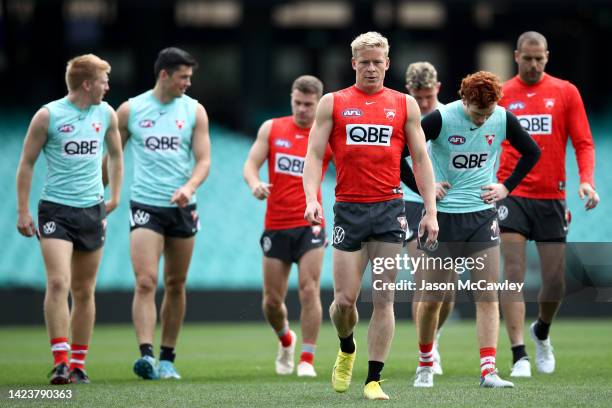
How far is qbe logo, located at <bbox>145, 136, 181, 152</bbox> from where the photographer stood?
31.4 feet

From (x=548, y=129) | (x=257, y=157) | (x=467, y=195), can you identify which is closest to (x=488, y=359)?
(x=467, y=195)

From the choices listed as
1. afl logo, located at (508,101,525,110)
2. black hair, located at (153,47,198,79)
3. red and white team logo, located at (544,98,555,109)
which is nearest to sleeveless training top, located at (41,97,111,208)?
black hair, located at (153,47,198,79)

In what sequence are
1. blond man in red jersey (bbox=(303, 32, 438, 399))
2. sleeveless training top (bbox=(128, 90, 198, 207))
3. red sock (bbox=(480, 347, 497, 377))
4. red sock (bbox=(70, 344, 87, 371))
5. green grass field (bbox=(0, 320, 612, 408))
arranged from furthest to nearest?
sleeveless training top (bbox=(128, 90, 198, 207)) → red sock (bbox=(70, 344, 87, 371)) → red sock (bbox=(480, 347, 497, 377)) → blond man in red jersey (bbox=(303, 32, 438, 399)) → green grass field (bbox=(0, 320, 612, 408))

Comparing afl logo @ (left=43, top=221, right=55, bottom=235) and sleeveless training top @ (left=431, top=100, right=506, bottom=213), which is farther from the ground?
sleeveless training top @ (left=431, top=100, right=506, bottom=213)

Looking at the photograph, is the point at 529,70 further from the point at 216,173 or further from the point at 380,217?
the point at 216,173

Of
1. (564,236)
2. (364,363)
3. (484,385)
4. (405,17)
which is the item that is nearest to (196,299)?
(364,363)

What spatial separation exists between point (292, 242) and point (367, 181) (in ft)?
8.37

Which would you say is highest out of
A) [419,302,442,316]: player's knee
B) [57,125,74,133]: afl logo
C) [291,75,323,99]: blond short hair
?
[291,75,323,99]: blond short hair

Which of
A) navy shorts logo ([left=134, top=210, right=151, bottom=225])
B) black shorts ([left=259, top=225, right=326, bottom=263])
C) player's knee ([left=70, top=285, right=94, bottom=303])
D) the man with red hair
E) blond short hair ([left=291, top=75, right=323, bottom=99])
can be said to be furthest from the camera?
black shorts ([left=259, top=225, right=326, bottom=263])

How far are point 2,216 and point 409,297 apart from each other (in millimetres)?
14581

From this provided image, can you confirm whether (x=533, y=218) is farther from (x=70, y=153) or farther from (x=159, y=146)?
(x=70, y=153)

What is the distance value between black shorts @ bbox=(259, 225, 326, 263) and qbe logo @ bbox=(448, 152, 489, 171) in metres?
1.88

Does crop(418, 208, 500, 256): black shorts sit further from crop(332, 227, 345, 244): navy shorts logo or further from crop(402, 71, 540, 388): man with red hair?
crop(332, 227, 345, 244): navy shorts logo

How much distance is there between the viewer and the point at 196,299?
18375mm
